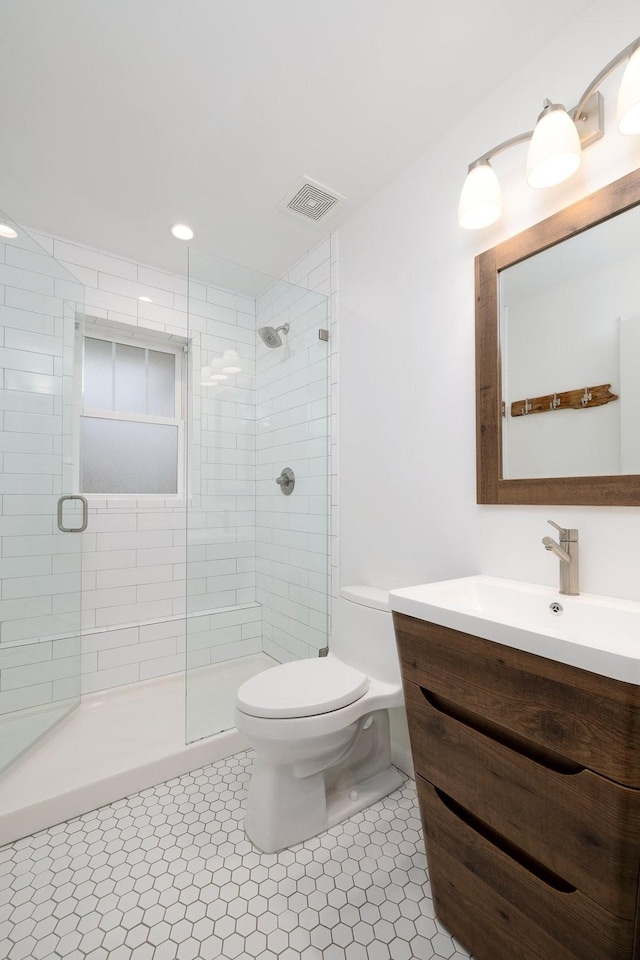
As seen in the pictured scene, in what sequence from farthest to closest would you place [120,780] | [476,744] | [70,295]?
[70,295] < [120,780] < [476,744]

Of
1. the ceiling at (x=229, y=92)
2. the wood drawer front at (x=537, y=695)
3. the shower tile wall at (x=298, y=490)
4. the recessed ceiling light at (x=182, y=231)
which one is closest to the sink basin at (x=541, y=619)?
the wood drawer front at (x=537, y=695)

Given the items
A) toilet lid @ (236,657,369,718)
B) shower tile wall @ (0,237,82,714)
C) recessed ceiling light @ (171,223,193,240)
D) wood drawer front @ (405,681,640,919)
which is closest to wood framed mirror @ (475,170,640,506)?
wood drawer front @ (405,681,640,919)

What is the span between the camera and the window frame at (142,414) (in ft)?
7.94

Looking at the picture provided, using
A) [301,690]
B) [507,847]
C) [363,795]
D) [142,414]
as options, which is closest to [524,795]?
[507,847]

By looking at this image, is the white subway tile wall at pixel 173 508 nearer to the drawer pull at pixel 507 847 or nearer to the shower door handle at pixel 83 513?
the shower door handle at pixel 83 513

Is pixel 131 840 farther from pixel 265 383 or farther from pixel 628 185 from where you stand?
pixel 628 185

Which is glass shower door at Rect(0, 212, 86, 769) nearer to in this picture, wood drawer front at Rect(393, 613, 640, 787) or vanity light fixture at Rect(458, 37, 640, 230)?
wood drawer front at Rect(393, 613, 640, 787)

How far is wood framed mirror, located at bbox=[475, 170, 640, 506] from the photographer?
1.09 meters

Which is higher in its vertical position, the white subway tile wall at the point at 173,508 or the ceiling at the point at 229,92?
the ceiling at the point at 229,92

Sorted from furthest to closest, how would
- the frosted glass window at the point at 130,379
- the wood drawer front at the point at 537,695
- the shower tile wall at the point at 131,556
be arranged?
the frosted glass window at the point at 130,379 < the shower tile wall at the point at 131,556 < the wood drawer front at the point at 537,695

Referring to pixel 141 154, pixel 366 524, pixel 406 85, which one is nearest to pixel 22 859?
pixel 366 524

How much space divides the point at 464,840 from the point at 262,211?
7.93 feet

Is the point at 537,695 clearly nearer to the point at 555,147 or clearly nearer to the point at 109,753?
the point at 555,147

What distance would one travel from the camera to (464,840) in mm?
965
